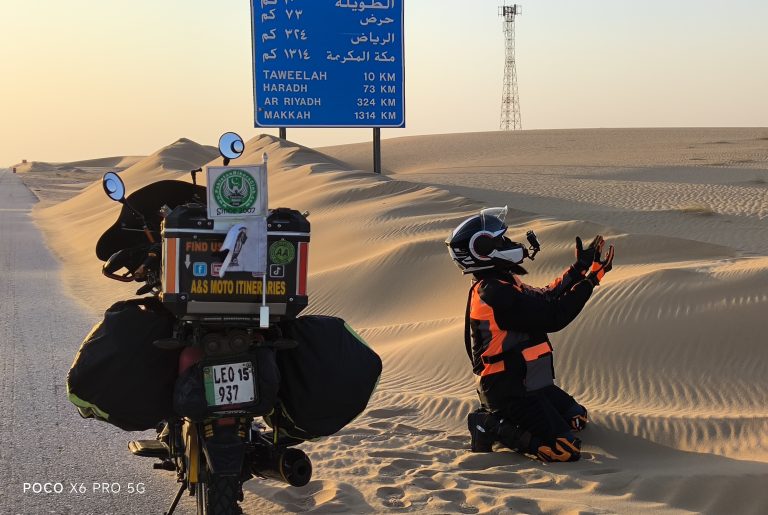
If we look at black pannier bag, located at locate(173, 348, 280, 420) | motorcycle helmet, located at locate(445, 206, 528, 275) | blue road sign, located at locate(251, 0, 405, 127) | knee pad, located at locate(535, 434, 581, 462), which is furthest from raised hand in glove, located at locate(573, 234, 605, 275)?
blue road sign, located at locate(251, 0, 405, 127)

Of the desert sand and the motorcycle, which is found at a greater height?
the motorcycle

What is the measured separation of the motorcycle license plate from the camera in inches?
151

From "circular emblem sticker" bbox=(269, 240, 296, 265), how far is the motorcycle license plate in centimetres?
42

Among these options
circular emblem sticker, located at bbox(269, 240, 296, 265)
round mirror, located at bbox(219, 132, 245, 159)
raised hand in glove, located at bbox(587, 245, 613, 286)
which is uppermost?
round mirror, located at bbox(219, 132, 245, 159)

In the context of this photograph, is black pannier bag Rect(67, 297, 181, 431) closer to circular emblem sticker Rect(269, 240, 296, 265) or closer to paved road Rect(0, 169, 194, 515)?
circular emblem sticker Rect(269, 240, 296, 265)

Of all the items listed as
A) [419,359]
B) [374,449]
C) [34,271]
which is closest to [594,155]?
[34,271]

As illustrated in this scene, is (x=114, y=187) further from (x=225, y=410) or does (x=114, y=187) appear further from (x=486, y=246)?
(x=486, y=246)

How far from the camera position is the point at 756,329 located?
7.70 m

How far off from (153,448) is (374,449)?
1.66 metres

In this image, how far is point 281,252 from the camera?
13.0 ft

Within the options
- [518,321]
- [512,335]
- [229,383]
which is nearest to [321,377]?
[229,383]

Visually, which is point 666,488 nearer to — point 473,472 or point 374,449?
point 473,472

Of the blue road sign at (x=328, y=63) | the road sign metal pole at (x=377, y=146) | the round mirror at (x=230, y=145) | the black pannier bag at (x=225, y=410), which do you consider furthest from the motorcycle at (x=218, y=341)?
the road sign metal pole at (x=377, y=146)

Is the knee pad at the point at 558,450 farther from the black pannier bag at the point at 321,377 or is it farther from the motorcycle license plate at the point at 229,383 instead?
the motorcycle license plate at the point at 229,383
